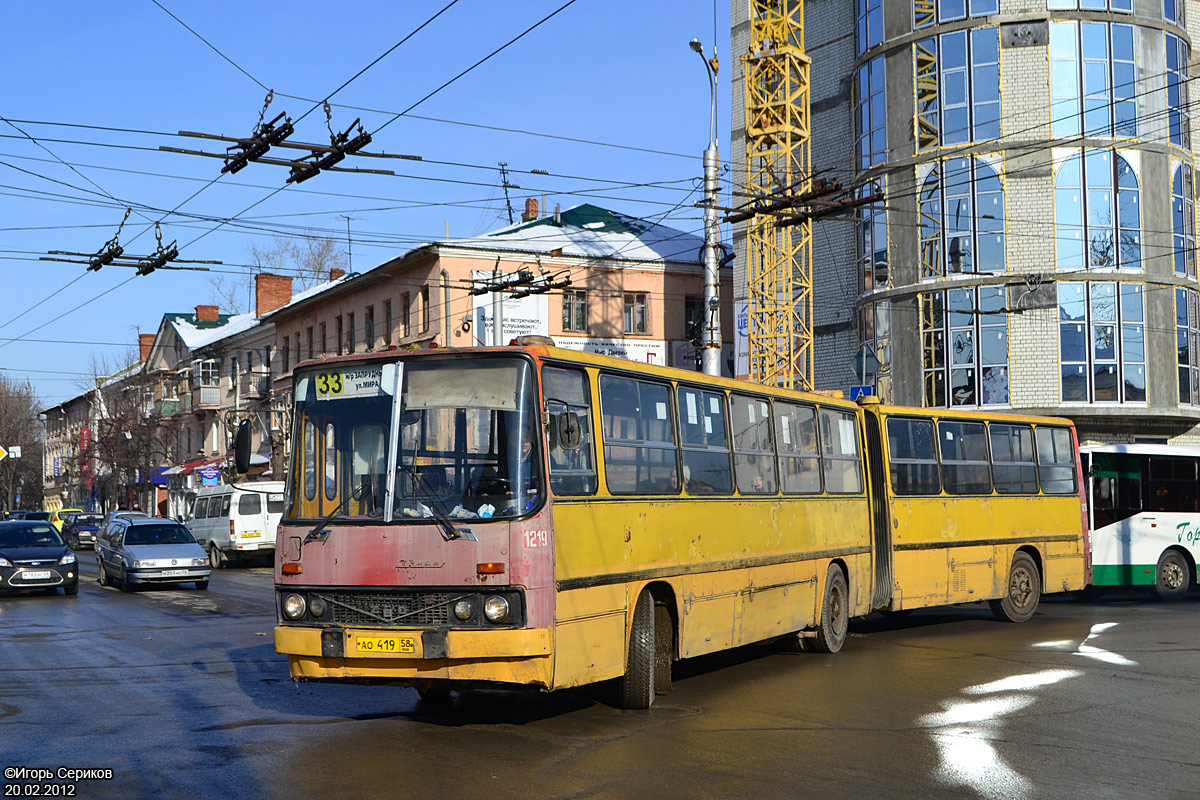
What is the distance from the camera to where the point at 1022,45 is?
33344 millimetres

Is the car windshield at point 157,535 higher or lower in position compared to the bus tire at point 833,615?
higher

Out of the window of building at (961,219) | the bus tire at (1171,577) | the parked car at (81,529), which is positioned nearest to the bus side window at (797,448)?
the bus tire at (1171,577)

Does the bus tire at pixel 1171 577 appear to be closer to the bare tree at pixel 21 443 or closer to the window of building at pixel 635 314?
the window of building at pixel 635 314

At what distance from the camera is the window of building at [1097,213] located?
33125 millimetres

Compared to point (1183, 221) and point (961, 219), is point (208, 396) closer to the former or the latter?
point (961, 219)

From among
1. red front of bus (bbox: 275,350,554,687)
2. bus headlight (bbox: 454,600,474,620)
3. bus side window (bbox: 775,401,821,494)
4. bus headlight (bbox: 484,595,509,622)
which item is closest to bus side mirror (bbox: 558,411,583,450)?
red front of bus (bbox: 275,350,554,687)

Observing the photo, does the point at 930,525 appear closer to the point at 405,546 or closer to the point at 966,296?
the point at 405,546

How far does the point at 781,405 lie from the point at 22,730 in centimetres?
802

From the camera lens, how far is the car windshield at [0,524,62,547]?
86.3 ft

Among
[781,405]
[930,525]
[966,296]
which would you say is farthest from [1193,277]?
[781,405]

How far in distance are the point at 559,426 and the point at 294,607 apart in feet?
8.11

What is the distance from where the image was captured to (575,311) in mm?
49188

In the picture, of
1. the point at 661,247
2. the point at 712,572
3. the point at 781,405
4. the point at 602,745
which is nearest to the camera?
the point at 602,745

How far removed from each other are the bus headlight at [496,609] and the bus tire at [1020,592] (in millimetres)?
11500
